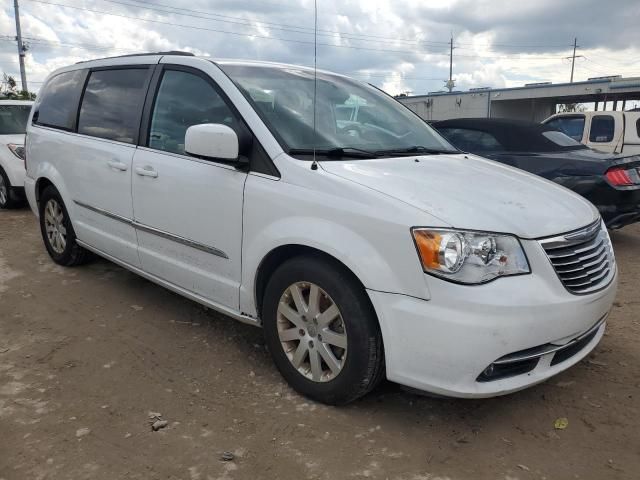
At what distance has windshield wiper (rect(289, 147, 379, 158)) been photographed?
117 inches

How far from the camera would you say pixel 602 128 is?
32.2ft

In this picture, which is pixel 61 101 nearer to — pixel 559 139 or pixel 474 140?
pixel 474 140

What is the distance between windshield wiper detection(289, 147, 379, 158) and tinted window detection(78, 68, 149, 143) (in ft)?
4.97

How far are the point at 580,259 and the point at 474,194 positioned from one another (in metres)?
0.60

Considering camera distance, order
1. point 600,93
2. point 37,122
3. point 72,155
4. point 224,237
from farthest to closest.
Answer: point 600,93 → point 37,122 → point 72,155 → point 224,237

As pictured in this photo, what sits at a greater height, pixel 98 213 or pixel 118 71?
pixel 118 71

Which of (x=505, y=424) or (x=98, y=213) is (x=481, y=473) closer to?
(x=505, y=424)

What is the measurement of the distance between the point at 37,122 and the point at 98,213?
1721 mm

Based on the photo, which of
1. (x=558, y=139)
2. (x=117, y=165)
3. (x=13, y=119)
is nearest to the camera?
(x=117, y=165)

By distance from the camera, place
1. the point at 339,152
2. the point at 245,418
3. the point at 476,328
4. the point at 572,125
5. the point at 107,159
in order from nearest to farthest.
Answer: the point at 476,328 → the point at 245,418 → the point at 339,152 → the point at 107,159 → the point at 572,125

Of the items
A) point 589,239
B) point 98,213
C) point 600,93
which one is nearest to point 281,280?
point 589,239

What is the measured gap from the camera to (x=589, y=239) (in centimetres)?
280

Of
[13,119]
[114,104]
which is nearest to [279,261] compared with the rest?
[114,104]

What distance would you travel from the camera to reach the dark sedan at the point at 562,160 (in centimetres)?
574
